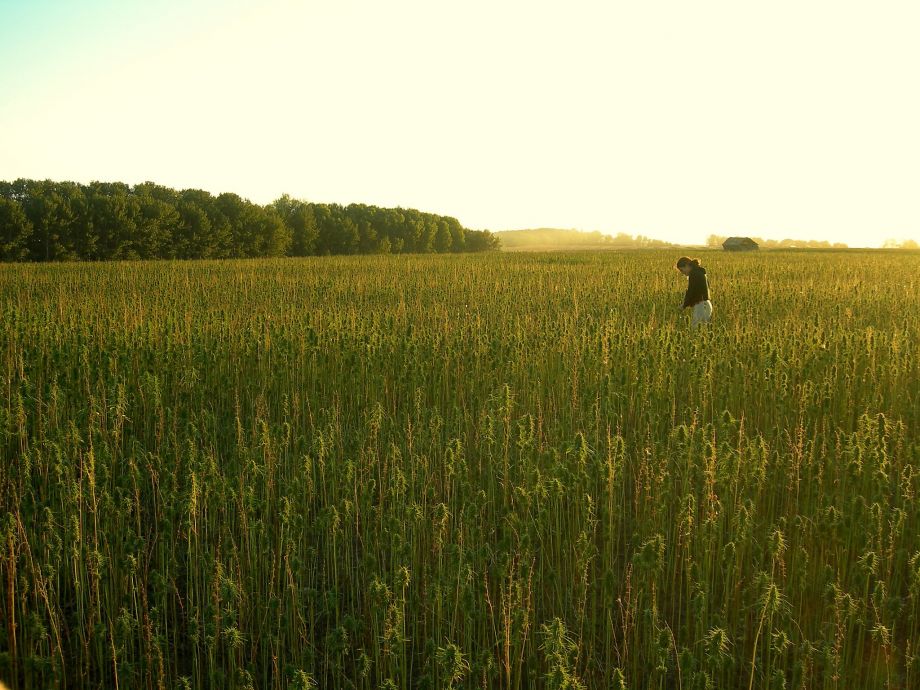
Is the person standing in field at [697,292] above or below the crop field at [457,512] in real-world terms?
above

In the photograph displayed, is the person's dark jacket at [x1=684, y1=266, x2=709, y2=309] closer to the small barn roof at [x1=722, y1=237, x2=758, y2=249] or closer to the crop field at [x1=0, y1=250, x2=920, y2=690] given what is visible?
the crop field at [x1=0, y1=250, x2=920, y2=690]

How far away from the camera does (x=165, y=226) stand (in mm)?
39312

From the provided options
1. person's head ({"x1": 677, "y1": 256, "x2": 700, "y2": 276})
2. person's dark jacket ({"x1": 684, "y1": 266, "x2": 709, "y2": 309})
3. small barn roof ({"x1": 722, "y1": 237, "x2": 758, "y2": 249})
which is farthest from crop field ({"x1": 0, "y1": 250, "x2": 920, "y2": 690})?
small barn roof ({"x1": 722, "y1": 237, "x2": 758, "y2": 249})

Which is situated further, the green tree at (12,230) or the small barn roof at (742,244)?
the small barn roof at (742,244)

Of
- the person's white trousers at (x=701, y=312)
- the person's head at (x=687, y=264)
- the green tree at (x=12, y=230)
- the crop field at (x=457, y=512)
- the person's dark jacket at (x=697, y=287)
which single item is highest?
the green tree at (x=12, y=230)

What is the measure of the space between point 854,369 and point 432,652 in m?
5.71

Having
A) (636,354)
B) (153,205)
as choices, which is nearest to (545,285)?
(636,354)

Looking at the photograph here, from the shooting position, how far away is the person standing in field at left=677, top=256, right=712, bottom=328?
10.7 metres

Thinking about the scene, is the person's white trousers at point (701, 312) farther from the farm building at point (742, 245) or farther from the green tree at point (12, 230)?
the farm building at point (742, 245)

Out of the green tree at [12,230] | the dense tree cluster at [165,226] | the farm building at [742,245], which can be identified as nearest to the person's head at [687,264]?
the dense tree cluster at [165,226]

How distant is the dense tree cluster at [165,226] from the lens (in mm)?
34531

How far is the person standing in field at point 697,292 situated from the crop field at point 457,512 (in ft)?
3.04

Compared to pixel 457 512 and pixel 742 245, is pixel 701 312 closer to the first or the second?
pixel 457 512

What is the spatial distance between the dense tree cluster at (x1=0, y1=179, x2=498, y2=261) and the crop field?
94.7 ft
